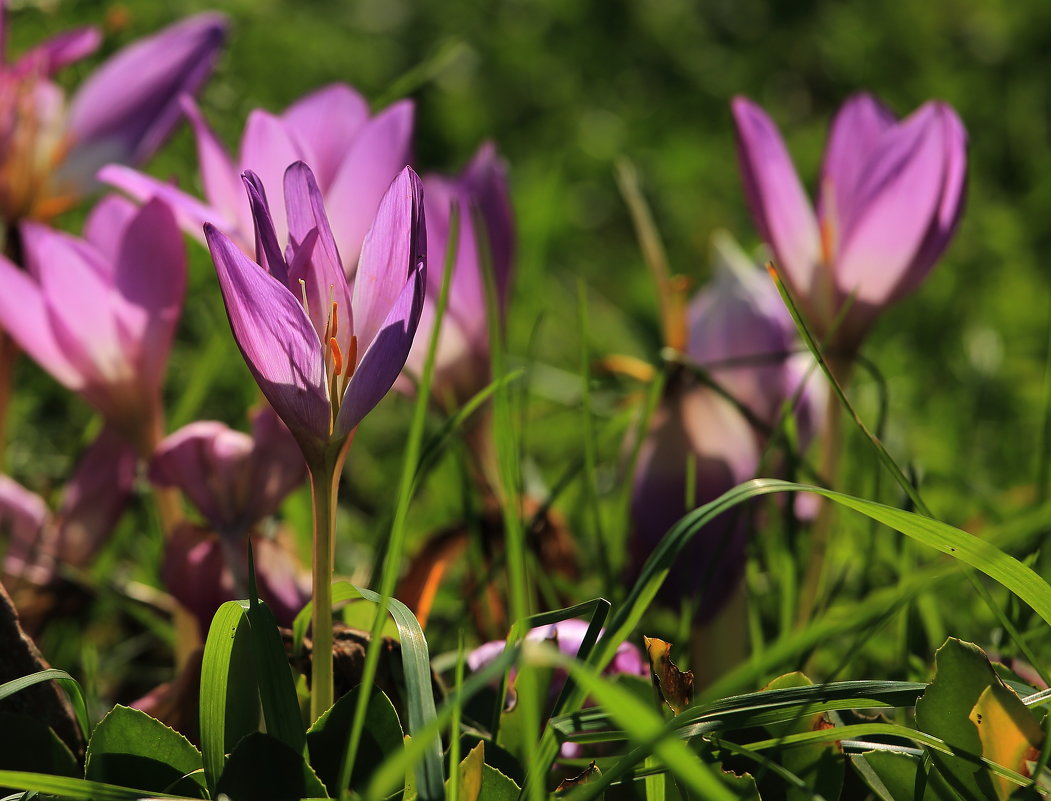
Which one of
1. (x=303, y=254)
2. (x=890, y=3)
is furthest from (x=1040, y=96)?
(x=303, y=254)

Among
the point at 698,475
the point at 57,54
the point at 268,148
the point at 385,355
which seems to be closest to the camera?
the point at 385,355

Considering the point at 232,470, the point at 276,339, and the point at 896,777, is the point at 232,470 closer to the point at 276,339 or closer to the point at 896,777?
the point at 276,339

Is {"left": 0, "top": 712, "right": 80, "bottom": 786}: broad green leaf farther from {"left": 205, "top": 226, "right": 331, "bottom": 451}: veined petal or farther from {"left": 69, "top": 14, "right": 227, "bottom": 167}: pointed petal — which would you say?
{"left": 69, "top": 14, "right": 227, "bottom": 167}: pointed petal

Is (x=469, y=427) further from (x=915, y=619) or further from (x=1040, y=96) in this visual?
(x=1040, y=96)

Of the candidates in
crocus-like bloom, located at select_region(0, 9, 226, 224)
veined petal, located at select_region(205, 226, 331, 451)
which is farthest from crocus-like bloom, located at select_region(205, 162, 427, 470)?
crocus-like bloom, located at select_region(0, 9, 226, 224)

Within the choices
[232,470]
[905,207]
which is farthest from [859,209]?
[232,470]

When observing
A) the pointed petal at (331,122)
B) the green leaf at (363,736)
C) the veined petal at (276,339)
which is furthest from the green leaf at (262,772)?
the pointed petal at (331,122)

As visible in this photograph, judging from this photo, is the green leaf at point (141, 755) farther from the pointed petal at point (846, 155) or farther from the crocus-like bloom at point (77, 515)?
the pointed petal at point (846, 155)
